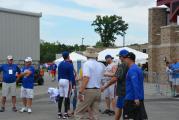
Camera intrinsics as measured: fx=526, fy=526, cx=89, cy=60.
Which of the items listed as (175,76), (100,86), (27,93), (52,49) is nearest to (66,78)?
(27,93)

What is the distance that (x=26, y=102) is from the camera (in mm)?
16719

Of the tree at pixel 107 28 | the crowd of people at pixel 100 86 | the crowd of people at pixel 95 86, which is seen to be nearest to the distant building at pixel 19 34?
the crowd of people at pixel 95 86

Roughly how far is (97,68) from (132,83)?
6.01 ft

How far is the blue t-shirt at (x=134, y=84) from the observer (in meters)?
9.95

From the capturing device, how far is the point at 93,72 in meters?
11.6

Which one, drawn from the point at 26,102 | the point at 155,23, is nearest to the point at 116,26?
the point at 155,23

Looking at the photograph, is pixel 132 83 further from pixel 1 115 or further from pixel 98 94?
pixel 1 115

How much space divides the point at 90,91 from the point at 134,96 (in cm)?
166

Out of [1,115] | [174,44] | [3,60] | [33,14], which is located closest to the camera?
[1,115]

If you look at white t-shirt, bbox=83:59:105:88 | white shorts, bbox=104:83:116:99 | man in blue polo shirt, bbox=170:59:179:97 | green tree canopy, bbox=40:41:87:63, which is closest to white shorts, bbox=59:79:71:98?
white shorts, bbox=104:83:116:99

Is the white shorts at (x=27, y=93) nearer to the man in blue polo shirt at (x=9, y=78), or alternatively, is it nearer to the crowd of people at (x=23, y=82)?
the crowd of people at (x=23, y=82)

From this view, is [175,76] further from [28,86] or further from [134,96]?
[134,96]

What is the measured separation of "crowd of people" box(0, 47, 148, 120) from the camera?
10.1 m

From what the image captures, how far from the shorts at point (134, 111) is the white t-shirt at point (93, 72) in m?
1.48
